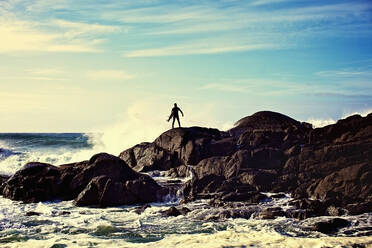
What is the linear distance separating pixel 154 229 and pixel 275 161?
8649 millimetres

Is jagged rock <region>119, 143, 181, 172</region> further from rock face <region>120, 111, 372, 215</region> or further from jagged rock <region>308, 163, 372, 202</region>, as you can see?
jagged rock <region>308, 163, 372, 202</region>

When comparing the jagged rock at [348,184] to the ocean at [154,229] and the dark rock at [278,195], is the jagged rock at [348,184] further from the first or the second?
the ocean at [154,229]

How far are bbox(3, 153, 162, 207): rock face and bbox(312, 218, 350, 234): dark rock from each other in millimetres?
7483

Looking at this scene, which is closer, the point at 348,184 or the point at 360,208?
the point at 360,208

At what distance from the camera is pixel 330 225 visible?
1412 centimetres

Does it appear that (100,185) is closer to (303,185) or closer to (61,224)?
(61,224)

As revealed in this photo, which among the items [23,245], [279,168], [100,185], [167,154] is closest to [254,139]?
[279,168]

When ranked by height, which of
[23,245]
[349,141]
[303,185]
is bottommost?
[23,245]

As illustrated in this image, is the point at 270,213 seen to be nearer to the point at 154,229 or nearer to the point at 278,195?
the point at 278,195

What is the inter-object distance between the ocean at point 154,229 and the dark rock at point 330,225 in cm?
18

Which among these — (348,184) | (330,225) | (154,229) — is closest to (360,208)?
(348,184)

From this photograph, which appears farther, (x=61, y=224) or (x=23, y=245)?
(x=61, y=224)

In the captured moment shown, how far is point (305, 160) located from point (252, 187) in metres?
3.13

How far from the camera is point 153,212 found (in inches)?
682
